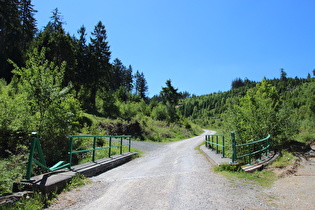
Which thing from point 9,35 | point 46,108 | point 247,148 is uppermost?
point 9,35

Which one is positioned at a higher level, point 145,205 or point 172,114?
point 172,114

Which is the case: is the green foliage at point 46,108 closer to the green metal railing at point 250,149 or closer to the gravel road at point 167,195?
the gravel road at point 167,195

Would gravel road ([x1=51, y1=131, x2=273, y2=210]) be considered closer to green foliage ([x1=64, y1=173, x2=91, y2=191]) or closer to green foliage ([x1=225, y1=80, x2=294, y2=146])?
green foliage ([x1=64, y1=173, x2=91, y2=191])

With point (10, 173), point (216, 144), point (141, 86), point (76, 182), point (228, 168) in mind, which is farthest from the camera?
point (141, 86)

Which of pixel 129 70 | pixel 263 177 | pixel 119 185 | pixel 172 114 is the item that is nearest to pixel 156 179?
pixel 119 185

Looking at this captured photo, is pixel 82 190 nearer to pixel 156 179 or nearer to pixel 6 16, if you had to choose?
pixel 156 179

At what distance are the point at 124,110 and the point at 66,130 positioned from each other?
28854mm

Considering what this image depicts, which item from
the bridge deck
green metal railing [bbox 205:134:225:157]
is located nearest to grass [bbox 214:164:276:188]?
green metal railing [bbox 205:134:225:157]

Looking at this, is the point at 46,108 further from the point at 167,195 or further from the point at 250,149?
the point at 250,149

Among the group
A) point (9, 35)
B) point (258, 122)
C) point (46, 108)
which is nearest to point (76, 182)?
point (46, 108)

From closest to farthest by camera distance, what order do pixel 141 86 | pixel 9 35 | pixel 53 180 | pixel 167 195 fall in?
pixel 167 195 < pixel 53 180 < pixel 9 35 < pixel 141 86

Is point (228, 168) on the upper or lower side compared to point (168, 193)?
upper

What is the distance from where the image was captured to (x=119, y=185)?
5766mm

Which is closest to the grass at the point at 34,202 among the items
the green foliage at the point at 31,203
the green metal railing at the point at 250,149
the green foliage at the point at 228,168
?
the green foliage at the point at 31,203
